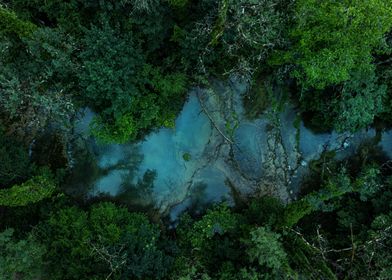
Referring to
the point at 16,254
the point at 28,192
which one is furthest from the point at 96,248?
the point at 28,192

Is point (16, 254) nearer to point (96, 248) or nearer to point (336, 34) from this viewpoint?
point (96, 248)

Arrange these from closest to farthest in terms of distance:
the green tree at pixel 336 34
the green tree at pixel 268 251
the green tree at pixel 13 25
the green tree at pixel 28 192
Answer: the green tree at pixel 336 34 < the green tree at pixel 13 25 < the green tree at pixel 28 192 < the green tree at pixel 268 251

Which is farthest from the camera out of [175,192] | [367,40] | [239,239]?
[175,192]

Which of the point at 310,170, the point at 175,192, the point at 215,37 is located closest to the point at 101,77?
the point at 215,37

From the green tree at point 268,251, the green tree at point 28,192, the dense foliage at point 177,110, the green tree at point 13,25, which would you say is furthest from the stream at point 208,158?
the green tree at point 13,25

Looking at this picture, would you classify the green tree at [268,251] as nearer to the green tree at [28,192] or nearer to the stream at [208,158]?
the stream at [208,158]

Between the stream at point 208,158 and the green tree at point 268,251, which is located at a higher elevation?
the stream at point 208,158

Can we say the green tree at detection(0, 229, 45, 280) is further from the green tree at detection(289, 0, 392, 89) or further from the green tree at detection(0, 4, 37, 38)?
the green tree at detection(289, 0, 392, 89)

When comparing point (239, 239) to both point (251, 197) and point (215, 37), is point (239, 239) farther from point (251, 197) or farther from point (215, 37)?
point (215, 37)
